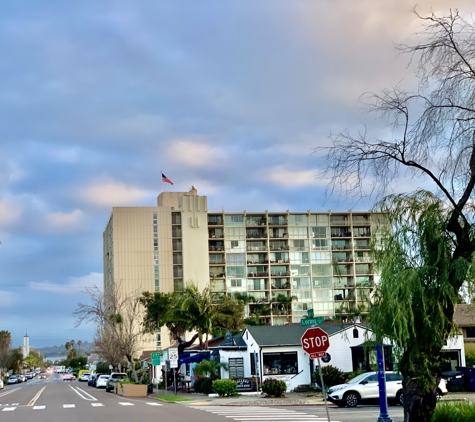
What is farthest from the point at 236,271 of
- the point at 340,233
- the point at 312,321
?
the point at 312,321

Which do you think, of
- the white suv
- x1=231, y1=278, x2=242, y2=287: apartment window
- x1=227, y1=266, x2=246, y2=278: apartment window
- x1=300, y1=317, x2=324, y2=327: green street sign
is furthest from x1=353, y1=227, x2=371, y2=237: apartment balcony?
x1=300, y1=317, x2=324, y2=327: green street sign

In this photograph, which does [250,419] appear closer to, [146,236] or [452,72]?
[452,72]

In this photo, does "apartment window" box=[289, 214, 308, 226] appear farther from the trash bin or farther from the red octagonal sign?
the red octagonal sign

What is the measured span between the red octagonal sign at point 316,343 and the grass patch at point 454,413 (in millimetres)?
2998

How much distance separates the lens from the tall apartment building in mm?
110000

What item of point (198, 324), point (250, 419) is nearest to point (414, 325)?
point (250, 419)

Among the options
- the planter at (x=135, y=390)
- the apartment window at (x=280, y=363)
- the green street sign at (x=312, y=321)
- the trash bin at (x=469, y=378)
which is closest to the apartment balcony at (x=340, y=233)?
the planter at (x=135, y=390)

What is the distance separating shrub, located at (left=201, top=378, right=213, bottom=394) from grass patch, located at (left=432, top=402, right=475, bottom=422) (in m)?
28.7

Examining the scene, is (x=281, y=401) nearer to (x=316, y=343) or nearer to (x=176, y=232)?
(x=316, y=343)

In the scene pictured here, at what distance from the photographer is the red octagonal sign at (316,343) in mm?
16766

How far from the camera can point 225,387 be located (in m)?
39.2

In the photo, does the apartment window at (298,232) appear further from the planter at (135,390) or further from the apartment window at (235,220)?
the planter at (135,390)

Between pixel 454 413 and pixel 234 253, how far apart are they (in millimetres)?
96360

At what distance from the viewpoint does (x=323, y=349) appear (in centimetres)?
1675
